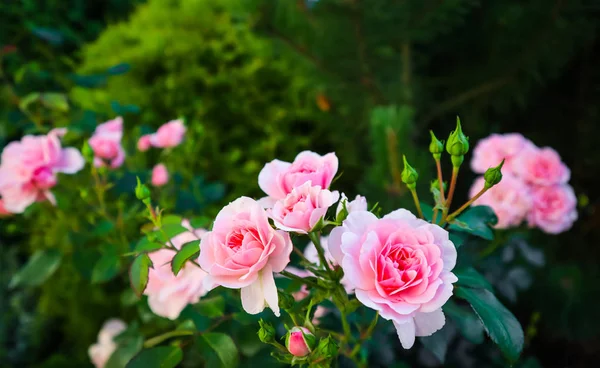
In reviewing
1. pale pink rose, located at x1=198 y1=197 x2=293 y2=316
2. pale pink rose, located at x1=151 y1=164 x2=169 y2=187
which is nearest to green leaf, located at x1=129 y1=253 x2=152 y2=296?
pale pink rose, located at x1=198 y1=197 x2=293 y2=316

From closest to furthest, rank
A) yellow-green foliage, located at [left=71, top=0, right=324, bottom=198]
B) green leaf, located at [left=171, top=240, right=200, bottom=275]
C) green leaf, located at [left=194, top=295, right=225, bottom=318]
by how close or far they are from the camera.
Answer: green leaf, located at [left=171, top=240, right=200, bottom=275]
green leaf, located at [left=194, top=295, right=225, bottom=318]
yellow-green foliage, located at [left=71, top=0, right=324, bottom=198]

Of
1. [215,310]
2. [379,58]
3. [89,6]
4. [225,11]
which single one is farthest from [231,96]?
[89,6]

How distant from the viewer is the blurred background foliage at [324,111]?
111 centimetres

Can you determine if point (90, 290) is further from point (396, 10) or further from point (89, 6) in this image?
point (89, 6)

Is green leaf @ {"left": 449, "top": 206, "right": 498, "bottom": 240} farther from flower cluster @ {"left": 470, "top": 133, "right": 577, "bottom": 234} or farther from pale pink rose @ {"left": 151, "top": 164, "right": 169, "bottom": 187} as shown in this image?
pale pink rose @ {"left": 151, "top": 164, "right": 169, "bottom": 187}

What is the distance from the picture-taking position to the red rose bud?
1.57ft

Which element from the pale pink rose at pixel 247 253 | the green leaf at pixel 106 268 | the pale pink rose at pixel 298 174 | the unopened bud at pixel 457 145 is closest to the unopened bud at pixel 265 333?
the pale pink rose at pixel 247 253

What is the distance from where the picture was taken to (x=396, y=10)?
115cm

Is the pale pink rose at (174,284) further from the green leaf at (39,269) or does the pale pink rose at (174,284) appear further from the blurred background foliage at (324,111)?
the green leaf at (39,269)

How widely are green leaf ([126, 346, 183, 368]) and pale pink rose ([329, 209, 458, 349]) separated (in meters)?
0.29

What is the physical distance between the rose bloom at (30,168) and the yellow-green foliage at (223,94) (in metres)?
0.60

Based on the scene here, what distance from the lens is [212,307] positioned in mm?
705

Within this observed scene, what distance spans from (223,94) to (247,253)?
Result: 1.18 m

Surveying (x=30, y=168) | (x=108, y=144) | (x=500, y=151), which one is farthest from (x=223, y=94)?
(x=500, y=151)
